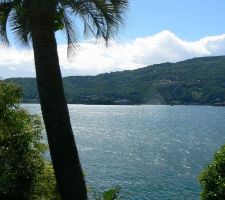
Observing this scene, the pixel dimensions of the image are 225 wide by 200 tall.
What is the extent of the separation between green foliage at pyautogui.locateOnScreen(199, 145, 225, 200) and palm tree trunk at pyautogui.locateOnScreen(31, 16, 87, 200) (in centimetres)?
869

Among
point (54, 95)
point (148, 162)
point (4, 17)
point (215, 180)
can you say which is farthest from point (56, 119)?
point (148, 162)

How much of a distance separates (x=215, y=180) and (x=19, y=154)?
26.4ft

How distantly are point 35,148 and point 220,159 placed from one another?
759 centimetres

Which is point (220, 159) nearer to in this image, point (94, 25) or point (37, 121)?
point (37, 121)

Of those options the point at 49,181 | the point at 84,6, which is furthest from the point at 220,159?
the point at 84,6

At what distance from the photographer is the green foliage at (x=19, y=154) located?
539 inches

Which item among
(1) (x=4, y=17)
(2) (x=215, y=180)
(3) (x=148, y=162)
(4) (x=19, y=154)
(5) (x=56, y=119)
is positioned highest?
(1) (x=4, y=17)

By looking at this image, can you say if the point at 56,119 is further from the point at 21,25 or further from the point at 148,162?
the point at 148,162

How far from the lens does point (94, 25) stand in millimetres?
11555

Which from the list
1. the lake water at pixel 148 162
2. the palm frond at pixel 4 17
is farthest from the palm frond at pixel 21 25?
the lake water at pixel 148 162

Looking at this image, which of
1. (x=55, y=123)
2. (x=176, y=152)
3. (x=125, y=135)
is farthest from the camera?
(x=125, y=135)

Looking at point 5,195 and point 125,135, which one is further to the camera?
point 125,135

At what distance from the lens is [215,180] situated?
18000mm

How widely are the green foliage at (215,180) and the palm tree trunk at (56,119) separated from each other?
28.5ft
